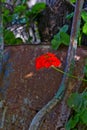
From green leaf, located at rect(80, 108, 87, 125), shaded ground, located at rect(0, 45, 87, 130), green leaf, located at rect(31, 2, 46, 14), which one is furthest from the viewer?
green leaf, located at rect(31, 2, 46, 14)

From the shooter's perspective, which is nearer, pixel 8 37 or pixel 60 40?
pixel 60 40

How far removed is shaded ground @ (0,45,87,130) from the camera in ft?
3.62

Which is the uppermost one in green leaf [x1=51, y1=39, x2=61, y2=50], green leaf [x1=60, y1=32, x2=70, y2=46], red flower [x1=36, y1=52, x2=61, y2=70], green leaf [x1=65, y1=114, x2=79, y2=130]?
green leaf [x1=60, y1=32, x2=70, y2=46]

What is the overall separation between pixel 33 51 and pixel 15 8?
0.51 metres

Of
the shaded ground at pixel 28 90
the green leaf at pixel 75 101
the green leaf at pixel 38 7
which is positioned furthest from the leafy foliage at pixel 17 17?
the green leaf at pixel 75 101

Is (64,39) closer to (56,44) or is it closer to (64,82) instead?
(56,44)

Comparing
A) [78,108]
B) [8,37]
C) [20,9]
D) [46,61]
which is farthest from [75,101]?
[20,9]

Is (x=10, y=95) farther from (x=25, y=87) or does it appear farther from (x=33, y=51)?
(x=33, y=51)

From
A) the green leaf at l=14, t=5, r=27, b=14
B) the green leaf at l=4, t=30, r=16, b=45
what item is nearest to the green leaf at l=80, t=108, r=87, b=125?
the green leaf at l=4, t=30, r=16, b=45

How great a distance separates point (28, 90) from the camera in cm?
112

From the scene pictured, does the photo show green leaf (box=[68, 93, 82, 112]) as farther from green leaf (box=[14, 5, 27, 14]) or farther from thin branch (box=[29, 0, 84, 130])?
green leaf (box=[14, 5, 27, 14])

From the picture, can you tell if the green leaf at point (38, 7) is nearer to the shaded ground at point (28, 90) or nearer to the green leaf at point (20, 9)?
the green leaf at point (20, 9)

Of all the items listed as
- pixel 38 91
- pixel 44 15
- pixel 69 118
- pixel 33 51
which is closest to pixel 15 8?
pixel 44 15

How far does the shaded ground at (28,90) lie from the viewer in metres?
1.10
